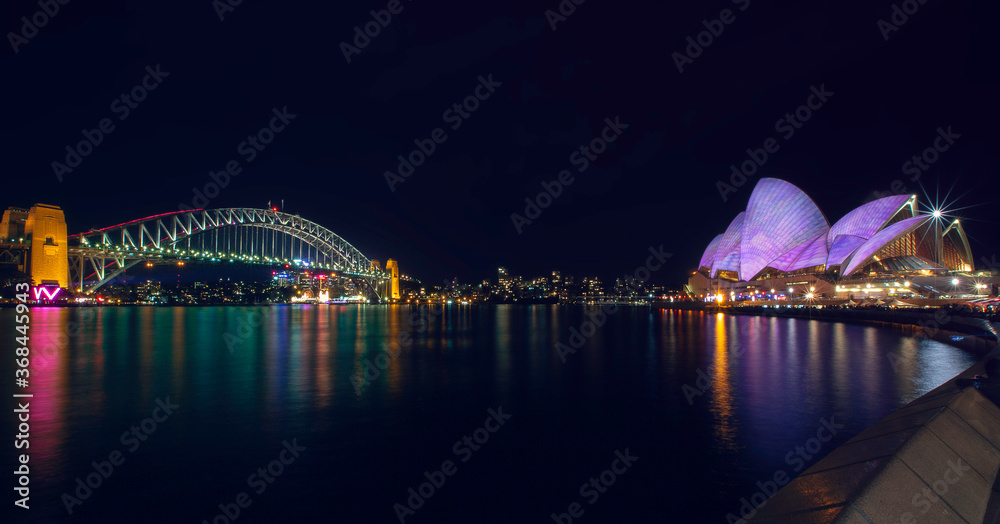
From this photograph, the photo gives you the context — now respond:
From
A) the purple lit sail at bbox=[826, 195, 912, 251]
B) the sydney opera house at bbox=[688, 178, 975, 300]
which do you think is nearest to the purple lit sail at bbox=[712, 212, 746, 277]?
the sydney opera house at bbox=[688, 178, 975, 300]

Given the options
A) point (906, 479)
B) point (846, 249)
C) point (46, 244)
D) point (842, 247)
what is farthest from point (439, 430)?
point (46, 244)

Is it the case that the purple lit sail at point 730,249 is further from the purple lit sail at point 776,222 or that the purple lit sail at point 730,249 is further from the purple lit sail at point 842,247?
the purple lit sail at point 842,247

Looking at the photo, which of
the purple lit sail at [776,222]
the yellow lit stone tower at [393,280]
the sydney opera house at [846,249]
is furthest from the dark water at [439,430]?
the yellow lit stone tower at [393,280]

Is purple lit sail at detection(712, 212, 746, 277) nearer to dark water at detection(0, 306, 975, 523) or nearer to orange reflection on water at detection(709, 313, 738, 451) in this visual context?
dark water at detection(0, 306, 975, 523)

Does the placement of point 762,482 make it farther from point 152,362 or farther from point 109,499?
point 152,362

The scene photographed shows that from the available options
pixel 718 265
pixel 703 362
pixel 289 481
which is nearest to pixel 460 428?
pixel 289 481

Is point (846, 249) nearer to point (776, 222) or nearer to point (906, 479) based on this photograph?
point (776, 222)
